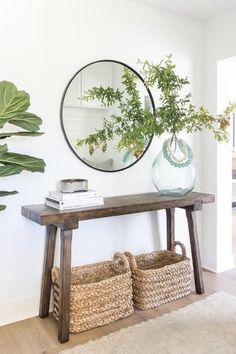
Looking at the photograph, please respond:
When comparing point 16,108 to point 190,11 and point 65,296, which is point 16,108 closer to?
point 65,296

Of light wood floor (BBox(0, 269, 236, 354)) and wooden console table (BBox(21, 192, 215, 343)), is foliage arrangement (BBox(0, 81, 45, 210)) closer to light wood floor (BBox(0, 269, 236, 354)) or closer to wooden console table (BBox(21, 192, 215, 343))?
wooden console table (BBox(21, 192, 215, 343))

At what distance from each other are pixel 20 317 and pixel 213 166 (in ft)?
6.51

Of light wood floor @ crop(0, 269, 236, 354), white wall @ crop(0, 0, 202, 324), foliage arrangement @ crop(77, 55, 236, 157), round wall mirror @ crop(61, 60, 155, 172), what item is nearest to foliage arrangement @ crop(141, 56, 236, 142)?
foliage arrangement @ crop(77, 55, 236, 157)

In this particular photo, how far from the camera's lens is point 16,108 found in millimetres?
1604

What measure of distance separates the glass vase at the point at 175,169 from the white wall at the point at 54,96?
23cm

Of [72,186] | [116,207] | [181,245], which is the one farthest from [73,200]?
[181,245]

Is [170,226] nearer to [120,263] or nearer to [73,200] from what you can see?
[120,263]

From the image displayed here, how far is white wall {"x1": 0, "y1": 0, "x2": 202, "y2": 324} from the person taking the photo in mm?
2084

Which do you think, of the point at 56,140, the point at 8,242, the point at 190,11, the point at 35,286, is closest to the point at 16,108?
the point at 56,140

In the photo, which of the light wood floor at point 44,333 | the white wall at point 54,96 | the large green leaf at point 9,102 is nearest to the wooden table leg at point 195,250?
the light wood floor at point 44,333

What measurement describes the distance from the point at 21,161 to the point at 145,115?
98 cm

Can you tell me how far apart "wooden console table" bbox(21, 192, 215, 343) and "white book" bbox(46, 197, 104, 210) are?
0.13 ft

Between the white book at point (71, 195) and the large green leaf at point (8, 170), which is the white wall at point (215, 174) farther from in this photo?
the large green leaf at point (8, 170)

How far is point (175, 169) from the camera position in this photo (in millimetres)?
2445
